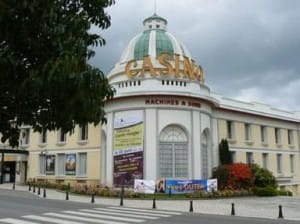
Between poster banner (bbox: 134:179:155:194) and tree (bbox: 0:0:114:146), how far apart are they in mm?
23951

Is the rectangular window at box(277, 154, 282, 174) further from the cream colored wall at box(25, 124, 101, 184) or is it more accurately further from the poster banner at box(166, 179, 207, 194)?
the cream colored wall at box(25, 124, 101, 184)

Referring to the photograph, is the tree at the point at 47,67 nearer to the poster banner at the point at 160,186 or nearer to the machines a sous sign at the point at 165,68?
the poster banner at the point at 160,186

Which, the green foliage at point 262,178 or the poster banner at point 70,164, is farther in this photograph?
the poster banner at point 70,164

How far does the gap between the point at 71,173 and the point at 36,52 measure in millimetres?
33649

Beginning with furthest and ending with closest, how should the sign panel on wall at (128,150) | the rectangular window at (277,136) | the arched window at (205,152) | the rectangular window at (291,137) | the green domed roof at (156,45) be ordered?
1. the rectangular window at (291,137)
2. the rectangular window at (277,136)
3. the green domed roof at (156,45)
4. the arched window at (205,152)
5. the sign panel on wall at (128,150)

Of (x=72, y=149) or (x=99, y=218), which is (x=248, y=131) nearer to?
(x=72, y=149)

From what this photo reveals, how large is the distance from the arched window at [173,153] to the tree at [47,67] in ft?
82.3

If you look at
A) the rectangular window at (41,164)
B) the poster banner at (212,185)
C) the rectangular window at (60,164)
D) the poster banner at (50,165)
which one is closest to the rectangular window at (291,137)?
the poster banner at (212,185)

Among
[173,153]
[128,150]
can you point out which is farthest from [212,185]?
[128,150]

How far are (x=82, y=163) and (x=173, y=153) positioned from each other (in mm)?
10190

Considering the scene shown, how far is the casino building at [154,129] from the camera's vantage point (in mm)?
30266

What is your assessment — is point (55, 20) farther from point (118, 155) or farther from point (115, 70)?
point (115, 70)

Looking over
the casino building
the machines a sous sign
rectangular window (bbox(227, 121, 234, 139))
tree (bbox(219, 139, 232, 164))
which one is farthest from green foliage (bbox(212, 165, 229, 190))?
the machines a sous sign

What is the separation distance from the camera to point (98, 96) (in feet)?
16.9
